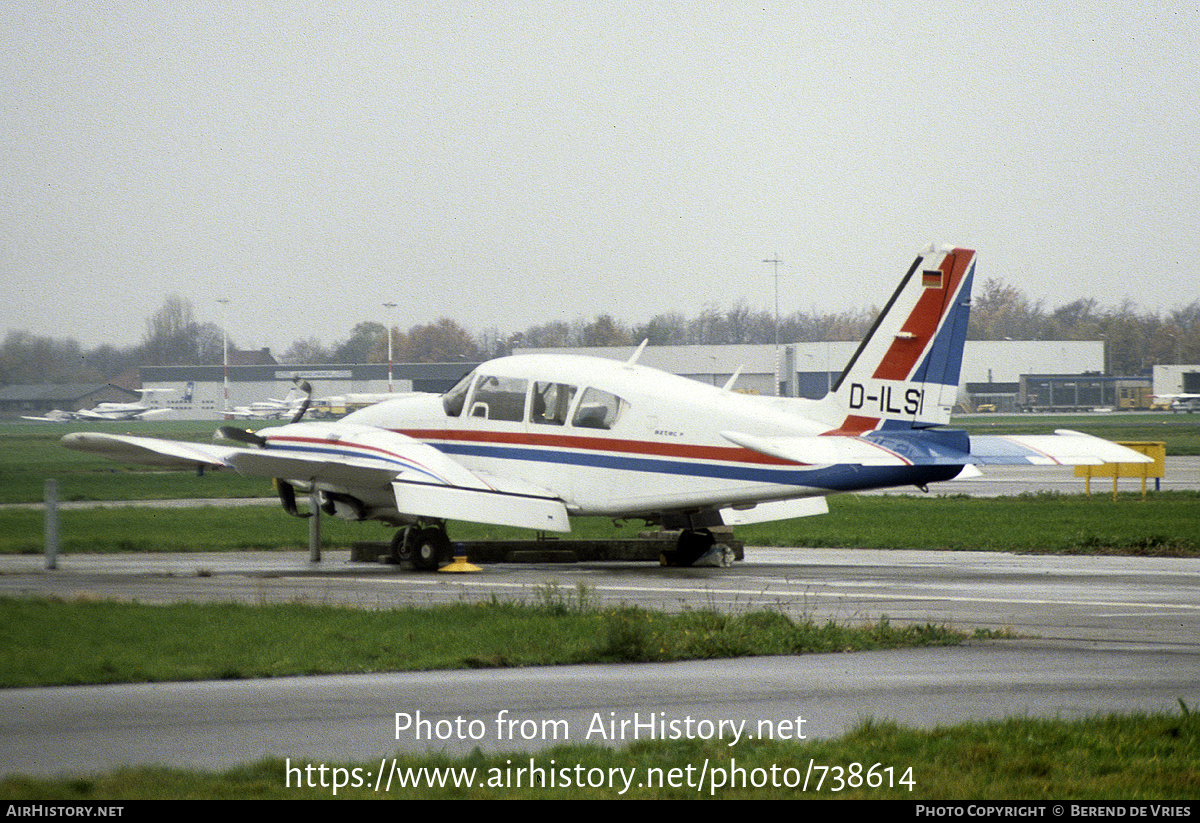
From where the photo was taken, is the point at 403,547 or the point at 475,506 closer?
the point at 475,506

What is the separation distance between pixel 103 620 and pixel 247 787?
6092mm

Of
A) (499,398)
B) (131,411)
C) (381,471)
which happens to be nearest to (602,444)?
(499,398)

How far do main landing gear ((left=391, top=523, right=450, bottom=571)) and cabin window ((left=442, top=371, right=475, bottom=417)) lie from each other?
2297mm

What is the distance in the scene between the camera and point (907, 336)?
20625 millimetres

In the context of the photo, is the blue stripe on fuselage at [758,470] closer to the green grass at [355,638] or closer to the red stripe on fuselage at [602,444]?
the red stripe on fuselage at [602,444]

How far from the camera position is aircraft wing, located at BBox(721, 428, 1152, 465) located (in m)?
19.6

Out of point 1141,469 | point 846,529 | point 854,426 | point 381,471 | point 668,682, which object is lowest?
point 846,529

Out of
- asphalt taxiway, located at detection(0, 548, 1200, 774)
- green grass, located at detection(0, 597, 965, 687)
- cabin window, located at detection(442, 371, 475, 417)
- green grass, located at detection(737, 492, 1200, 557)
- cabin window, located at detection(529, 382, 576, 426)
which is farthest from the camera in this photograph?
green grass, located at detection(737, 492, 1200, 557)

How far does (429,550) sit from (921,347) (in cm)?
837

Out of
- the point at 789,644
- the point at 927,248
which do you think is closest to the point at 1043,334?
the point at 927,248

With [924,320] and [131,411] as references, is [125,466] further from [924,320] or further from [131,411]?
[924,320]

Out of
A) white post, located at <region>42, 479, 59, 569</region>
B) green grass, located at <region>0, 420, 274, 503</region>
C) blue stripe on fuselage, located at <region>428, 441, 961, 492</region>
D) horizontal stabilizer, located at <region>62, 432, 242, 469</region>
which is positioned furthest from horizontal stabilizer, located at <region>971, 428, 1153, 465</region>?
green grass, located at <region>0, 420, 274, 503</region>

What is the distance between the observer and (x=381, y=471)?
21.5 metres

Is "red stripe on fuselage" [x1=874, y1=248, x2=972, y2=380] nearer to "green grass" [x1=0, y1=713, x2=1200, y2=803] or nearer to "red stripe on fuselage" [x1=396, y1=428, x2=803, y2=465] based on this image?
"red stripe on fuselage" [x1=396, y1=428, x2=803, y2=465]
